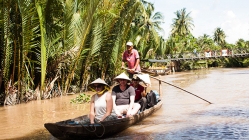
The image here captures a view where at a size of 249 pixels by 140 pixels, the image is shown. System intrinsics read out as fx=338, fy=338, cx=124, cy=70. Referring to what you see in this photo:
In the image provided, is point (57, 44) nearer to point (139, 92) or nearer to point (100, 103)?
point (139, 92)

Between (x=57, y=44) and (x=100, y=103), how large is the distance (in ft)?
23.0

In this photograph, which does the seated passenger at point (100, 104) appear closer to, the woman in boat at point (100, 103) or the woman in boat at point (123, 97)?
the woman in boat at point (100, 103)

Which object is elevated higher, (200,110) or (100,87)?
(100,87)

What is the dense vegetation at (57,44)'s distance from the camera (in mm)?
10711

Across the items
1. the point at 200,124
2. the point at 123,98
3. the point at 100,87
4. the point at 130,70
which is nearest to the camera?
the point at 100,87

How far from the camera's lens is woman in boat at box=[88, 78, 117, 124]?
5.81m

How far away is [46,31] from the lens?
1199 cm

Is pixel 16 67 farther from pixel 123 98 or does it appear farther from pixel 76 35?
pixel 123 98

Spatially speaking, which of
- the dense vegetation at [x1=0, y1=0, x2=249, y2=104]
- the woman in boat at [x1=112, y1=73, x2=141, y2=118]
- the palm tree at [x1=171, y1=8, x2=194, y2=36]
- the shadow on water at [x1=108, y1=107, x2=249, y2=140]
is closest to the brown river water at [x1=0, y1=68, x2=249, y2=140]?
the shadow on water at [x1=108, y1=107, x2=249, y2=140]

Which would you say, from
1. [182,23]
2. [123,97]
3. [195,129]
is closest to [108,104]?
[123,97]

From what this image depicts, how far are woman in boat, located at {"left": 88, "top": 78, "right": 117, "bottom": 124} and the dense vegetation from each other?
216 inches

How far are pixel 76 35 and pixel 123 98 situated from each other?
6.49 meters

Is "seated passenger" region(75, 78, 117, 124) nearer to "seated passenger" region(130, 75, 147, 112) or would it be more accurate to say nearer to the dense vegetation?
"seated passenger" region(130, 75, 147, 112)

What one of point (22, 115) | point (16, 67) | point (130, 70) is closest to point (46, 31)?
point (16, 67)
